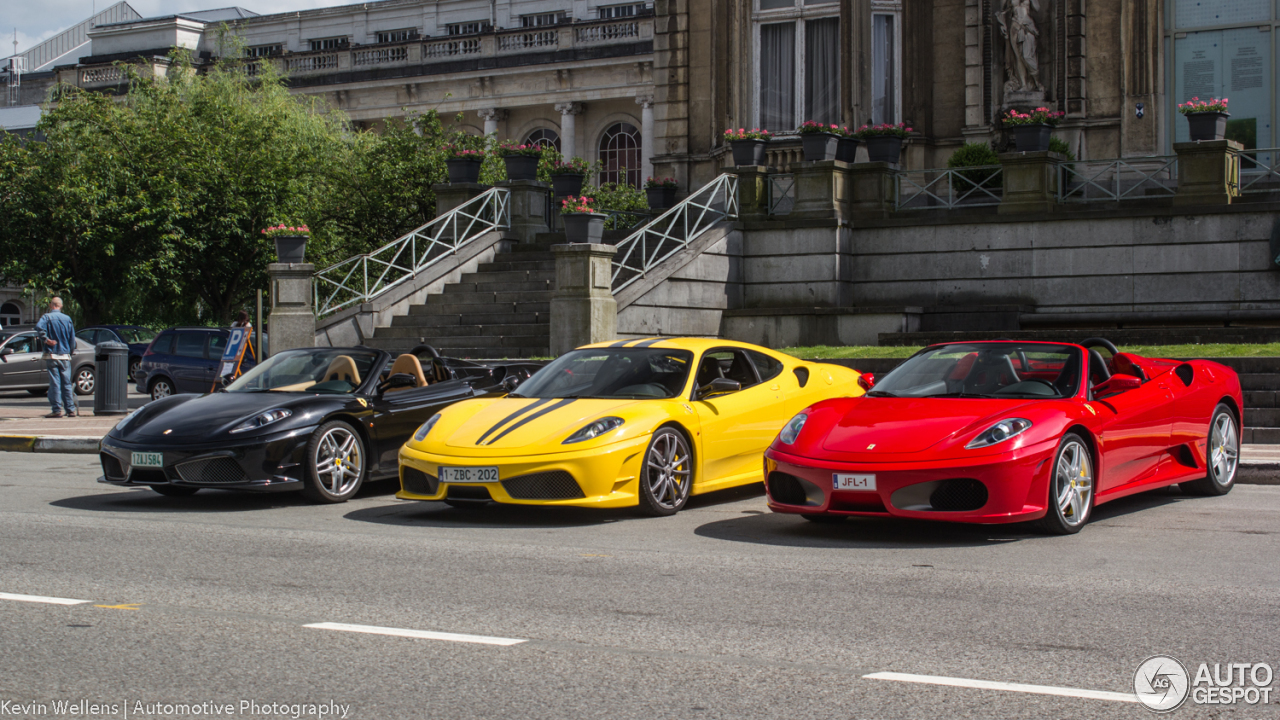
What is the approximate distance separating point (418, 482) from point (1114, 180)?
16.8 m

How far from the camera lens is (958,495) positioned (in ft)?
26.0

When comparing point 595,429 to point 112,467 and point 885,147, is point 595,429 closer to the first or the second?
point 112,467

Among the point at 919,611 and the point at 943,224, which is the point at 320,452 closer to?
the point at 919,611

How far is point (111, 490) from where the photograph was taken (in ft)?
37.7

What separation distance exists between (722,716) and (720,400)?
5.83 meters

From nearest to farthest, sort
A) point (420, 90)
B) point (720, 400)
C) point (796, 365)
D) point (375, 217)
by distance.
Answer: point (720, 400) → point (796, 365) → point (375, 217) → point (420, 90)

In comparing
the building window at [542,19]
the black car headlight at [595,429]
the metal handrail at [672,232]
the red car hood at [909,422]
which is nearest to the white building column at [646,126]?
the building window at [542,19]

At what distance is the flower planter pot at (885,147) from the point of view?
72.0 ft

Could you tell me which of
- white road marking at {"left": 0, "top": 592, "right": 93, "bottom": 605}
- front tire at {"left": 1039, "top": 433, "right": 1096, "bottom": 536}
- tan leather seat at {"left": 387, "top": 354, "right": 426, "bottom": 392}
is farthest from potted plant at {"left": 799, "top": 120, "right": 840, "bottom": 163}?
white road marking at {"left": 0, "top": 592, "right": 93, "bottom": 605}

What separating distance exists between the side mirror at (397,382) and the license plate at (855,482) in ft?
13.9

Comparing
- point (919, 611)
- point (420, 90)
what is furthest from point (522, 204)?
point (420, 90)

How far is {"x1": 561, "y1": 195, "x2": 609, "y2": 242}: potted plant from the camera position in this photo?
19391 millimetres

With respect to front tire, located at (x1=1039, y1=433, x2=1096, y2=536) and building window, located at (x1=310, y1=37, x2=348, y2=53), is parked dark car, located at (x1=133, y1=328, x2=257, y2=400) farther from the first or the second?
building window, located at (x1=310, y1=37, x2=348, y2=53)

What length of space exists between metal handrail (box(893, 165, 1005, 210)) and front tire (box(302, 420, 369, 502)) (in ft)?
43.6
